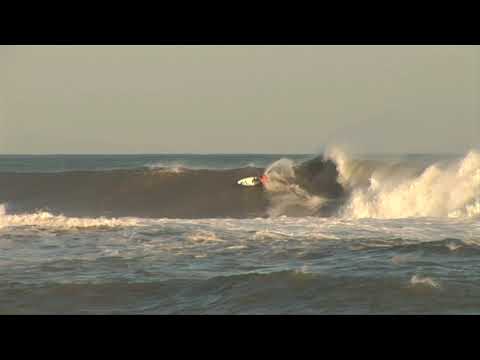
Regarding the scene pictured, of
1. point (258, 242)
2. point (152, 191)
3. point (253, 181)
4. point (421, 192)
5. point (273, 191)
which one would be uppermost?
point (152, 191)

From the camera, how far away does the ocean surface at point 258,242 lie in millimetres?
7852

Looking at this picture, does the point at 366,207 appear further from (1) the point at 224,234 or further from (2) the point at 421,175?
(1) the point at 224,234

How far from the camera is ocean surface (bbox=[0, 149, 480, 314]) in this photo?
785cm

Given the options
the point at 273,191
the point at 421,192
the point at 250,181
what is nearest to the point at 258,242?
the point at 421,192

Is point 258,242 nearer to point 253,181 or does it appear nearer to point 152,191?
point 253,181

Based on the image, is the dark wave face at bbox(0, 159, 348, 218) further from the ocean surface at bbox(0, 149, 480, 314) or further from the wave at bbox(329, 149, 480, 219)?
the wave at bbox(329, 149, 480, 219)

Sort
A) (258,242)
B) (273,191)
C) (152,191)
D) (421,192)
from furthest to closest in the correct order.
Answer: (152,191) → (273,191) → (421,192) → (258,242)

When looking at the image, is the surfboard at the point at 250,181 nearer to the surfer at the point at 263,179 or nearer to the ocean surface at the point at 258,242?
the surfer at the point at 263,179

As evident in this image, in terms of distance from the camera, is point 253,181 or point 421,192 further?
point 253,181

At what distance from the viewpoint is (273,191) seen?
67.5ft

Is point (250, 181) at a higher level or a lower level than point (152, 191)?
lower

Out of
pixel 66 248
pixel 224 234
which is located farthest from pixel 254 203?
pixel 66 248

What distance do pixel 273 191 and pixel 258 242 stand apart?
8.70m

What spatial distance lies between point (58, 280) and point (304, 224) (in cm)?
701
